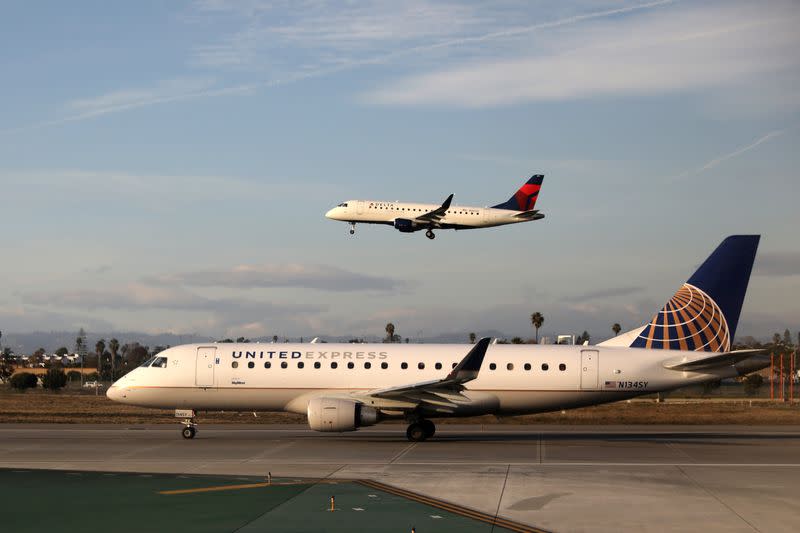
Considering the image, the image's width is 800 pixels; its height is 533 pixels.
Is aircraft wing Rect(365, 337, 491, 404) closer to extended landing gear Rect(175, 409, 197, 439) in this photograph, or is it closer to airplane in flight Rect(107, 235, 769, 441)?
airplane in flight Rect(107, 235, 769, 441)

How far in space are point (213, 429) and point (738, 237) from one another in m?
21.5

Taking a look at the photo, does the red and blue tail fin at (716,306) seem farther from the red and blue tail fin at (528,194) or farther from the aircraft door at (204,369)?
the red and blue tail fin at (528,194)

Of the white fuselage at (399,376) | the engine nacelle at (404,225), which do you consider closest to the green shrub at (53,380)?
the engine nacelle at (404,225)

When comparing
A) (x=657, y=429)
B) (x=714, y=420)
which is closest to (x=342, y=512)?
(x=657, y=429)

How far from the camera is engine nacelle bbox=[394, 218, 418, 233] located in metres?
50.8

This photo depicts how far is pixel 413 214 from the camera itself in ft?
172

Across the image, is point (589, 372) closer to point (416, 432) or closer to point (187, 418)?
point (416, 432)

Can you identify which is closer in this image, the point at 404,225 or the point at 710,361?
the point at 710,361

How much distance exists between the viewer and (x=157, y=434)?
1359 inches

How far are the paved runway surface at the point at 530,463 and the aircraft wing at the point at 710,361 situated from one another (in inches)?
102

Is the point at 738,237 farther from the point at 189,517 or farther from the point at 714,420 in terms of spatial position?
the point at 189,517

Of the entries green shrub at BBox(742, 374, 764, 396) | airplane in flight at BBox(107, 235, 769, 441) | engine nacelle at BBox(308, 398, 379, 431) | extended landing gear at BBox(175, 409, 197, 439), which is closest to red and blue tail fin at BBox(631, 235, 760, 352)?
airplane in flight at BBox(107, 235, 769, 441)

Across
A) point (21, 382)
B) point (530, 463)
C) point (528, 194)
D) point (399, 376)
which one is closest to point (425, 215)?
point (528, 194)

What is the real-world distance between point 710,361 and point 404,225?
76.0 feet
